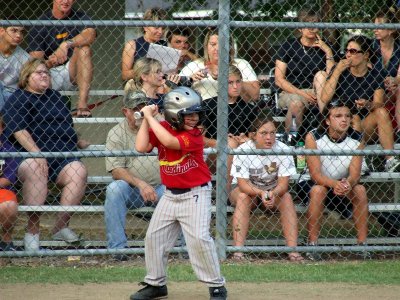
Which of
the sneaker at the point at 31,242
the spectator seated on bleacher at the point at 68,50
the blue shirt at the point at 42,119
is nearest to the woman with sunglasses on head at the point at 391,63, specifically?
the spectator seated on bleacher at the point at 68,50

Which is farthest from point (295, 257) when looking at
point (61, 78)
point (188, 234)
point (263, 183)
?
point (61, 78)

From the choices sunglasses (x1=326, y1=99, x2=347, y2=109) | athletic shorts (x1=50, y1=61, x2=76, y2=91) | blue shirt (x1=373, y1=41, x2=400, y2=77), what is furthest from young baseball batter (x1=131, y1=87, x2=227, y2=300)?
blue shirt (x1=373, y1=41, x2=400, y2=77)

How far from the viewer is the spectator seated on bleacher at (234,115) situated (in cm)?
814

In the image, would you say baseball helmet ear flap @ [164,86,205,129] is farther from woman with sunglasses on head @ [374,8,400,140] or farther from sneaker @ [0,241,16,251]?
woman with sunglasses on head @ [374,8,400,140]

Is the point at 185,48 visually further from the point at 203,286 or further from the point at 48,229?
the point at 203,286

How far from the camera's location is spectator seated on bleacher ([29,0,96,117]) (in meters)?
8.61

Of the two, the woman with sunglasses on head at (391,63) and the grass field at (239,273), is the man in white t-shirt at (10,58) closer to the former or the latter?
the grass field at (239,273)

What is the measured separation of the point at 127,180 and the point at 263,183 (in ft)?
3.78

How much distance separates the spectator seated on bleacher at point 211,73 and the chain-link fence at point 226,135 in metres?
0.01

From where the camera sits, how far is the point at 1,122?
7977mm

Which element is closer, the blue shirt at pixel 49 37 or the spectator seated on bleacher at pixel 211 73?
the spectator seated on bleacher at pixel 211 73

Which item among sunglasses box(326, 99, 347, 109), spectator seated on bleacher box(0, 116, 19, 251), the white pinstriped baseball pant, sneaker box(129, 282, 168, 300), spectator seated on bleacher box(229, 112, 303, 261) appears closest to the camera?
the white pinstriped baseball pant

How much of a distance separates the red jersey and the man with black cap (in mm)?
1111

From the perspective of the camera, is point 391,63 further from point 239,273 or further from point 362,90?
point 239,273
